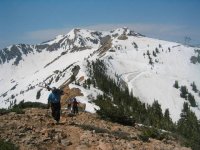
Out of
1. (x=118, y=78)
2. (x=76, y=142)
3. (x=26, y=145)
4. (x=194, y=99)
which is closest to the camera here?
(x=26, y=145)

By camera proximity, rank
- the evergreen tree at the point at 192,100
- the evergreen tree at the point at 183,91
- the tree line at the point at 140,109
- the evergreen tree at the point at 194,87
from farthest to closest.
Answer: the evergreen tree at the point at 194,87, the evergreen tree at the point at 183,91, the evergreen tree at the point at 192,100, the tree line at the point at 140,109

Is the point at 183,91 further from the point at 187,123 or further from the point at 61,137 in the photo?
the point at 61,137

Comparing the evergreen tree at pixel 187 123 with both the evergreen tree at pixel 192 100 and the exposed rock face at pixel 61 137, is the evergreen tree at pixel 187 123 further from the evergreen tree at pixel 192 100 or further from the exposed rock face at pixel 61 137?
the exposed rock face at pixel 61 137

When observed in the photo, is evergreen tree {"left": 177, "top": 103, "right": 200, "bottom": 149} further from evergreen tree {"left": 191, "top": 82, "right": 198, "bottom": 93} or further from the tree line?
evergreen tree {"left": 191, "top": 82, "right": 198, "bottom": 93}

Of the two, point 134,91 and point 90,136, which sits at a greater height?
point 134,91

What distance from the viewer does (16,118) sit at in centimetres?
1900

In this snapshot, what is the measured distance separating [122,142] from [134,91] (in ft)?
369

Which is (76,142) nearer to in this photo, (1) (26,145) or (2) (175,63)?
(1) (26,145)

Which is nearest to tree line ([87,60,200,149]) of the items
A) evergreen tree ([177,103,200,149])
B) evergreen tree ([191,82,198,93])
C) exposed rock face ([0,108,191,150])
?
evergreen tree ([177,103,200,149])

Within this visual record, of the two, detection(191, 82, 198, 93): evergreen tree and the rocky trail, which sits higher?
detection(191, 82, 198, 93): evergreen tree

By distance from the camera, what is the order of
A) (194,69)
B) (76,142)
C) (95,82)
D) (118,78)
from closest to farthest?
(76,142) → (95,82) → (118,78) → (194,69)

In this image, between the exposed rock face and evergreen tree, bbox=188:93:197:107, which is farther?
evergreen tree, bbox=188:93:197:107

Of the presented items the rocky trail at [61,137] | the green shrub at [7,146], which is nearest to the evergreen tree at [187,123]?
the rocky trail at [61,137]

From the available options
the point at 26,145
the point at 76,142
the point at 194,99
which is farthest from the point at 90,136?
the point at 194,99
